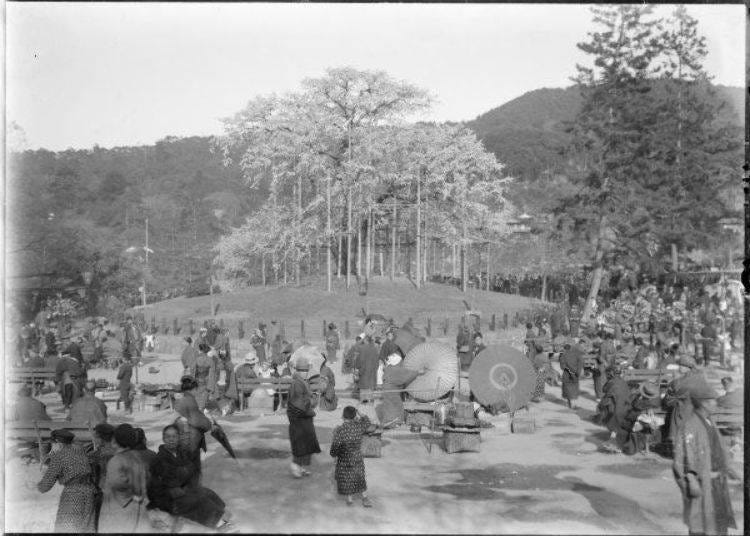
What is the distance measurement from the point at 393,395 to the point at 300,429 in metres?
3.35

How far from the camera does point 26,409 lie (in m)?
11.7

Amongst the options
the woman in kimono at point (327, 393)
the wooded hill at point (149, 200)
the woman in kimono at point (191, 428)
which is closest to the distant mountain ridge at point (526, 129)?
the wooded hill at point (149, 200)

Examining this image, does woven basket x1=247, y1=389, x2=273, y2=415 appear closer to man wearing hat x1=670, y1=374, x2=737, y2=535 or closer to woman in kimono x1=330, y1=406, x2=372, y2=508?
woman in kimono x1=330, y1=406, x2=372, y2=508

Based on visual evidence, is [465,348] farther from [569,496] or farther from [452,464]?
[569,496]

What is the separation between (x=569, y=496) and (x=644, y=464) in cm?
234

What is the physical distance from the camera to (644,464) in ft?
40.0

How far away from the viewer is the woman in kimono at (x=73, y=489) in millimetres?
8156

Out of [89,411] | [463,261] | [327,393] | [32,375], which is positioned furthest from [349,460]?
[463,261]

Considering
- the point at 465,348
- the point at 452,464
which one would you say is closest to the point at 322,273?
the point at 465,348

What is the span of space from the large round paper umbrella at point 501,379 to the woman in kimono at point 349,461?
502 cm

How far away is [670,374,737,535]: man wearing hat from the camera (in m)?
8.05

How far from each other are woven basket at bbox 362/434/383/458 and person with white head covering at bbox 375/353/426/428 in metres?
1.83

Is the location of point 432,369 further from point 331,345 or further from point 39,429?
point 331,345

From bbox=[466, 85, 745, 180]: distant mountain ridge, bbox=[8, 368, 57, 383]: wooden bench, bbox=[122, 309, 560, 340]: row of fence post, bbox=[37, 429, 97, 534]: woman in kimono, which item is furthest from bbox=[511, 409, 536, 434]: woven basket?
bbox=[466, 85, 745, 180]: distant mountain ridge
